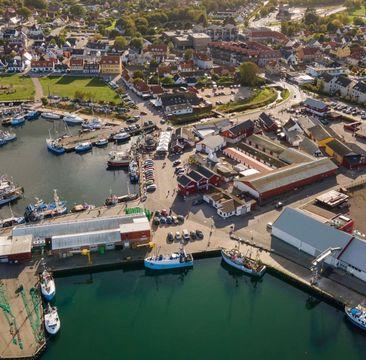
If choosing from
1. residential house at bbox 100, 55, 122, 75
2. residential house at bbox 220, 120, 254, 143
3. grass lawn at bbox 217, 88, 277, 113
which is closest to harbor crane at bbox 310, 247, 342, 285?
residential house at bbox 220, 120, 254, 143

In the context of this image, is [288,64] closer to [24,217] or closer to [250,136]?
[250,136]

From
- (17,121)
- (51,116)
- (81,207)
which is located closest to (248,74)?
(51,116)

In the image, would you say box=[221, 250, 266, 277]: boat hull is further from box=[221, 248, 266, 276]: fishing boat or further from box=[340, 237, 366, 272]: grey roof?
box=[340, 237, 366, 272]: grey roof

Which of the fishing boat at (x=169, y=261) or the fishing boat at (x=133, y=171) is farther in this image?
the fishing boat at (x=133, y=171)

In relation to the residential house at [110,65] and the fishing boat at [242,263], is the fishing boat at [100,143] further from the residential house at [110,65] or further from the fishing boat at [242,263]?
the residential house at [110,65]

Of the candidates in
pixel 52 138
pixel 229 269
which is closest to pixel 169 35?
pixel 52 138

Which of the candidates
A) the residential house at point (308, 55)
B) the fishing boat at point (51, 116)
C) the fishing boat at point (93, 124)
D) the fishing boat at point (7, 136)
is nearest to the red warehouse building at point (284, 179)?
Answer: the fishing boat at point (93, 124)

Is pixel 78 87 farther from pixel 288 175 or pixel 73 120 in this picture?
pixel 288 175
